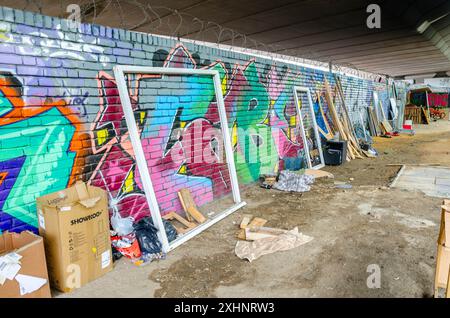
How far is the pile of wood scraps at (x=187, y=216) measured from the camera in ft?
14.0

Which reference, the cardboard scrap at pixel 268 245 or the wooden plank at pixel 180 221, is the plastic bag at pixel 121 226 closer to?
the wooden plank at pixel 180 221

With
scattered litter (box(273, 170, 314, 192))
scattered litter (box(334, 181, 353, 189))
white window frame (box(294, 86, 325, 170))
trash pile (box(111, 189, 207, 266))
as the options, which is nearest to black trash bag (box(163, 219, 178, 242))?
trash pile (box(111, 189, 207, 266))

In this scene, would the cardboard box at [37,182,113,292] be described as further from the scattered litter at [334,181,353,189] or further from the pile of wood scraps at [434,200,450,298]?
the scattered litter at [334,181,353,189]

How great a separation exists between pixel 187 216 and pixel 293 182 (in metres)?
2.63

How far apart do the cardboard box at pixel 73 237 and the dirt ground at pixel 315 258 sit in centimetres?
15

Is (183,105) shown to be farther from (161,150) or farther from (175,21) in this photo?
(175,21)

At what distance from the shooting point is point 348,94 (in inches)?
472

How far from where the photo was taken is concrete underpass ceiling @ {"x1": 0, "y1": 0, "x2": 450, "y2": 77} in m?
6.05

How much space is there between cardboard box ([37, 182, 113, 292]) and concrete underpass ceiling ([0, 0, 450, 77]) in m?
2.88

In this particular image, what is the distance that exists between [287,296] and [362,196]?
3.53 metres

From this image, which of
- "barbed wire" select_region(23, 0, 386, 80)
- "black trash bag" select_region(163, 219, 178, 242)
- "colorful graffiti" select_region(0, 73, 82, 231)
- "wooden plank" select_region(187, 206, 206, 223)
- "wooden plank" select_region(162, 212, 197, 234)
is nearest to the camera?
"colorful graffiti" select_region(0, 73, 82, 231)

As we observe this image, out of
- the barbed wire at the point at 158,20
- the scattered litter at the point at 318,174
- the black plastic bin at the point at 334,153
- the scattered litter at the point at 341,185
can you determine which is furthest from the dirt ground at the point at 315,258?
the barbed wire at the point at 158,20

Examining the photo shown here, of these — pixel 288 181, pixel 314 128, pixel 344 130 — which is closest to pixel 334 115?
pixel 344 130

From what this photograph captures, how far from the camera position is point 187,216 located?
179 inches
